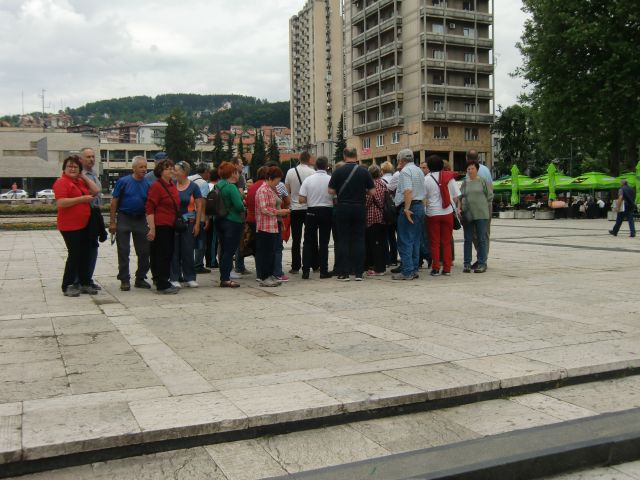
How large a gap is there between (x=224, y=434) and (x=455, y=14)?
6956cm

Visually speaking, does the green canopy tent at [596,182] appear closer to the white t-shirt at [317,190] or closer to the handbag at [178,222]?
the white t-shirt at [317,190]

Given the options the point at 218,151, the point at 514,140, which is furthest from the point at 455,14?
the point at 218,151

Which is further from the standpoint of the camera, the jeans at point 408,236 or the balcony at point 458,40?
the balcony at point 458,40

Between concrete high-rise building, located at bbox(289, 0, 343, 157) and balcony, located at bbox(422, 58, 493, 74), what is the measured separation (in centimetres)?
5939

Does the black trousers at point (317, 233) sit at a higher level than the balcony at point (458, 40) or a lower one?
lower

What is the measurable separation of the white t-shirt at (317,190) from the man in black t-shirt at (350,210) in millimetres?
285

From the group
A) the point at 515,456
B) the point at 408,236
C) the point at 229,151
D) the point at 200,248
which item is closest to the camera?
the point at 515,456

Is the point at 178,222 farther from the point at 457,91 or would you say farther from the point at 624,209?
the point at 457,91

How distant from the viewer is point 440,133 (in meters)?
68.0

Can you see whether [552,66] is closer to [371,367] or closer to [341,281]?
[341,281]

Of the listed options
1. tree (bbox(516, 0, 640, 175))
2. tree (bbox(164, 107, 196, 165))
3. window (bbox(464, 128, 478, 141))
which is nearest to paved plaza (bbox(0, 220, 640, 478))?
tree (bbox(516, 0, 640, 175))

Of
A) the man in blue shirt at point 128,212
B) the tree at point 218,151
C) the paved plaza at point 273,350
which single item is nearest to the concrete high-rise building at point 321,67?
the tree at point 218,151

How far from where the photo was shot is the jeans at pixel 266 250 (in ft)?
31.4

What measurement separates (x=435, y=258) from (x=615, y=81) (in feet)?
87.0
